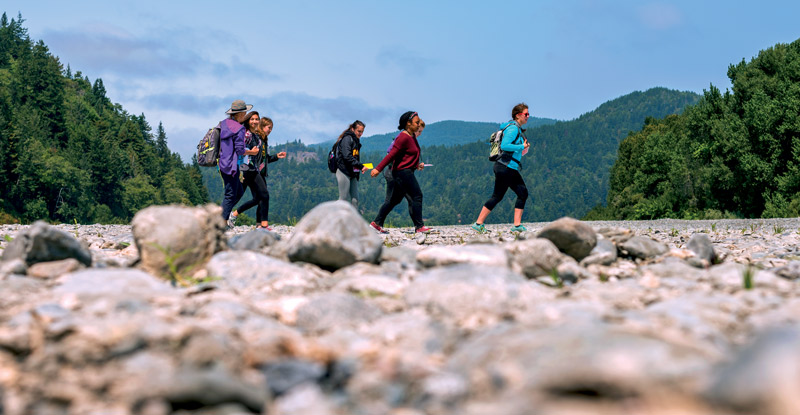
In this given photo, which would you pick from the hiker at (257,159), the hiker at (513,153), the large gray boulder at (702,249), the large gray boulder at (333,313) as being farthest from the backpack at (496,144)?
the large gray boulder at (333,313)

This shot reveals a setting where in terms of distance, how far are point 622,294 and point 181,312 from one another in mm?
2671

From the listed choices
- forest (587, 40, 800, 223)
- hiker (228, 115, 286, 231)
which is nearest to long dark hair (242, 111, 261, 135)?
hiker (228, 115, 286, 231)

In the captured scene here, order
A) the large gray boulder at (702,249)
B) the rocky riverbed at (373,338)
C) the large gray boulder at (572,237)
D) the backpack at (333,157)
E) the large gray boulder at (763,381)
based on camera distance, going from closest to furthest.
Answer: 1. the large gray boulder at (763,381)
2. the rocky riverbed at (373,338)
3. the large gray boulder at (572,237)
4. the large gray boulder at (702,249)
5. the backpack at (333,157)

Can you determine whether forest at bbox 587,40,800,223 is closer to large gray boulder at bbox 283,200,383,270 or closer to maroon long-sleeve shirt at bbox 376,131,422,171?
maroon long-sleeve shirt at bbox 376,131,422,171

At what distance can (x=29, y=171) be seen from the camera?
71812mm

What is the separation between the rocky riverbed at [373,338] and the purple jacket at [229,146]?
5.36 m

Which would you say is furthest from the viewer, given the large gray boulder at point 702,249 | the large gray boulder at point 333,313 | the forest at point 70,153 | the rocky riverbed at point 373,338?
the forest at point 70,153

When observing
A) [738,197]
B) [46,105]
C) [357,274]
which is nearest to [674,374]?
[357,274]

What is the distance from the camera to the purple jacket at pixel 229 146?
10422 millimetres

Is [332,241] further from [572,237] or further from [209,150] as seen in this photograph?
[209,150]

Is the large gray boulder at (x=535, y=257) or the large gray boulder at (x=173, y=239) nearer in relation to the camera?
the large gray boulder at (x=173, y=239)

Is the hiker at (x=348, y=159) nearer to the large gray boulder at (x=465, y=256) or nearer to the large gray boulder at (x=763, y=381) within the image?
the large gray boulder at (x=465, y=256)

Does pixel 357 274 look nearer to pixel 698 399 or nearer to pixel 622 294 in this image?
pixel 622 294

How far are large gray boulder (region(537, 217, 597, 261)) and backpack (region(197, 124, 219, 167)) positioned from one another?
20.3 feet
